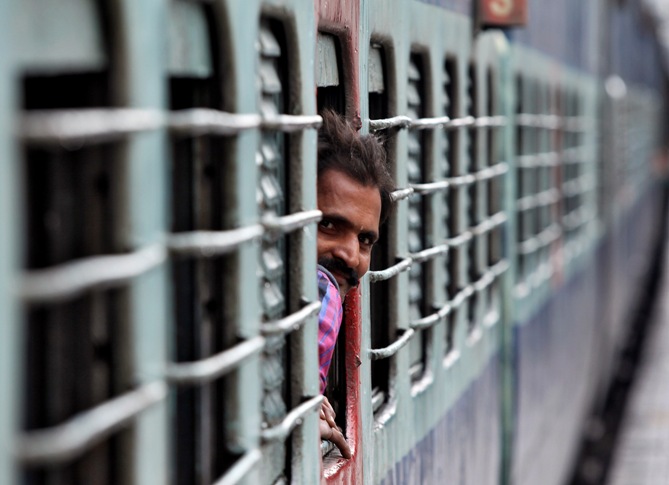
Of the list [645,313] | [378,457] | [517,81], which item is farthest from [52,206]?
[645,313]

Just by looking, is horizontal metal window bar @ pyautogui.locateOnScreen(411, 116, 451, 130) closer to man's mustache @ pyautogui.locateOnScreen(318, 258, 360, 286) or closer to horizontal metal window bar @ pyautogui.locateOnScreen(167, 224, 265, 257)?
man's mustache @ pyautogui.locateOnScreen(318, 258, 360, 286)

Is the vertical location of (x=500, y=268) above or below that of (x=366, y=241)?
below

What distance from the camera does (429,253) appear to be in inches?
164

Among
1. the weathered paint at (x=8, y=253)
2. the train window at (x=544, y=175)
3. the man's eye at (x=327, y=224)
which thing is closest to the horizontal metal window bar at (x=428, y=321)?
the man's eye at (x=327, y=224)

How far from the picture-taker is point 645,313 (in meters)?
19.3

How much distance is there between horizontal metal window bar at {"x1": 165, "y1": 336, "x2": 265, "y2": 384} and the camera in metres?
1.77

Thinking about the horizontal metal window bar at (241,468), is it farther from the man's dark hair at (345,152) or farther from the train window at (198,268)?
the man's dark hair at (345,152)

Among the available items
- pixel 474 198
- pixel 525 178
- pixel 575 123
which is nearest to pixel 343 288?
pixel 474 198

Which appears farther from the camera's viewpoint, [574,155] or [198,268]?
[574,155]

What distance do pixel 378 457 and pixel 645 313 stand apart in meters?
16.3

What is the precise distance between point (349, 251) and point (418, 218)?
1.34m

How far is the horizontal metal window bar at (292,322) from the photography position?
2.23m

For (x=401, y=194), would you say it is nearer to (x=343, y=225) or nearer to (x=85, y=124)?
(x=343, y=225)

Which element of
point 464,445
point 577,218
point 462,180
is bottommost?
point 464,445
